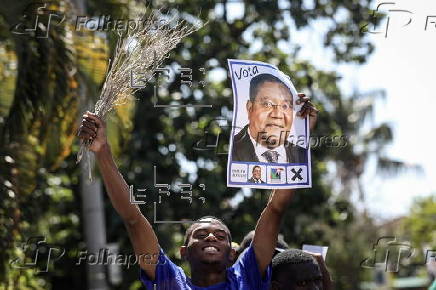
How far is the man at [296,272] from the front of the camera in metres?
4.39

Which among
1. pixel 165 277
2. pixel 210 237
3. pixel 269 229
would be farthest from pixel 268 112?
pixel 165 277

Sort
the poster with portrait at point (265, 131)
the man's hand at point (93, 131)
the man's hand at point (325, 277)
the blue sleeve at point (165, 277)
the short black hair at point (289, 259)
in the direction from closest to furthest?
the man's hand at point (93, 131), the blue sleeve at point (165, 277), the poster with portrait at point (265, 131), the short black hair at point (289, 259), the man's hand at point (325, 277)

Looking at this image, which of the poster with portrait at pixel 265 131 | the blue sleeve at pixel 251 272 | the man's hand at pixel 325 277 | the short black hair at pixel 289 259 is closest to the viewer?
the blue sleeve at pixel 251 272

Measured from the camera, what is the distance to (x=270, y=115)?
4406mm

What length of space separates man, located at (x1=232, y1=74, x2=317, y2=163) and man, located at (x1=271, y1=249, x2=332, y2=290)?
500 millimetres

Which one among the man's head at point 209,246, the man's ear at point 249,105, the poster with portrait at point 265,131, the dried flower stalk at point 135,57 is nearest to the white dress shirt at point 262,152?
the poster with portrait at point 265,131

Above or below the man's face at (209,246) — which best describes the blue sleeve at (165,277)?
below

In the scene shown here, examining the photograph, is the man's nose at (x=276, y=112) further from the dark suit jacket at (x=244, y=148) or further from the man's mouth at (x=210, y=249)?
the man's mouth at (x=210, y=249)

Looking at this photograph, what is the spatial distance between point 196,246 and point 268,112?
2.46 feet

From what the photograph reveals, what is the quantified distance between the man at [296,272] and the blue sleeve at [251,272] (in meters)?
0.12

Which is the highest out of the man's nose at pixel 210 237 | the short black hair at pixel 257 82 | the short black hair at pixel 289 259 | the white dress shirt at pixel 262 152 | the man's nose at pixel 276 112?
the short black hair at pixel 257 82

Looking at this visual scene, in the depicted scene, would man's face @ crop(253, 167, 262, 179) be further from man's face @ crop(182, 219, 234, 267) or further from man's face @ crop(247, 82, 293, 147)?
man's face @ crop(182, 219, 234, 267)

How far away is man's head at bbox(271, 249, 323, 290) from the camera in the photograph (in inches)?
173

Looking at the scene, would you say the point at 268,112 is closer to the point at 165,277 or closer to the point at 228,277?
the point at 228,277
